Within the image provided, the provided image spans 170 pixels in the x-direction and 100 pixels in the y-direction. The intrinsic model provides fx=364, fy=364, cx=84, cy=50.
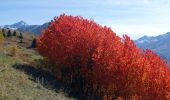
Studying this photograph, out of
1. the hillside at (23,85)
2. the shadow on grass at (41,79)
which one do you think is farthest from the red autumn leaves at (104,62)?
the hillside at (23,85)

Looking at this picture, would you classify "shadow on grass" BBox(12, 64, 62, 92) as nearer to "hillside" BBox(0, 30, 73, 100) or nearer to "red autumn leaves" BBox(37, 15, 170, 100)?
"hillside" BBox(0, 30, 73, 100)

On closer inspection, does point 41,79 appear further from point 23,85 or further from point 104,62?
point 23,85

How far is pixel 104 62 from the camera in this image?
219 feet

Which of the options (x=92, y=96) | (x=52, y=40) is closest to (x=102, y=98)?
(x=92, y=96)

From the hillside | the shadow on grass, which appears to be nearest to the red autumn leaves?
the shadow on grass

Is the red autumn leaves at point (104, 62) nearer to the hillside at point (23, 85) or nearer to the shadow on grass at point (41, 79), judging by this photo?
the shadow on grass at point (41, 79)

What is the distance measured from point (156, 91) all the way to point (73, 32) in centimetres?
1952

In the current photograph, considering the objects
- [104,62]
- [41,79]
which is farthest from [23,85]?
[104,62]

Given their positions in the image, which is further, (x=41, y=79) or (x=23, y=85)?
(x=41, y=79)

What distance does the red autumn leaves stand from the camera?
6625 centimetres

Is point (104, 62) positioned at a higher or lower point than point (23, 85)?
higher

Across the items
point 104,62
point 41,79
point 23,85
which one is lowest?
point 41,79

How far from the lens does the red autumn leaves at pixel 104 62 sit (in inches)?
2608

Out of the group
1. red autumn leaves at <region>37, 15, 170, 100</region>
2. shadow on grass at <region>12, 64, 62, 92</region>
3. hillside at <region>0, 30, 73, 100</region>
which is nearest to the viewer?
hillside at <region>0, 30, 73, 100</region>
